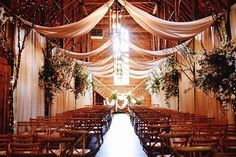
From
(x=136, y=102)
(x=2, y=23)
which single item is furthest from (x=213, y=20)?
(x=136, y=102)

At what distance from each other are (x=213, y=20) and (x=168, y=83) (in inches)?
302

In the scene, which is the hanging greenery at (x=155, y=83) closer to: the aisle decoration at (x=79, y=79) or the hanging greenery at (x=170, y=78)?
the hanging greenery at (x=170, y=78)

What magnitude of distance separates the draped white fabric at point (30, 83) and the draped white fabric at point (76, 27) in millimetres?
838

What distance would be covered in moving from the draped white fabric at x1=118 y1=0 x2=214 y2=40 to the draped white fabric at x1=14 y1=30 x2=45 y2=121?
3323 millimetres

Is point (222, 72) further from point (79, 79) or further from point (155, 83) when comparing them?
point (155, 83)

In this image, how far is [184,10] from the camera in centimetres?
1488

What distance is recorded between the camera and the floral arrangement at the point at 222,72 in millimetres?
6855

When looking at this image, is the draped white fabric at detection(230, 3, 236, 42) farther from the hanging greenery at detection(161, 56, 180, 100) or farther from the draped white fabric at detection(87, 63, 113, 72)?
the draped white fabric at detection(87, 63, 113, 72)

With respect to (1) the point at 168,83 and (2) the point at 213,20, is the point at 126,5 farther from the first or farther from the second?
(1) the point at 168,83

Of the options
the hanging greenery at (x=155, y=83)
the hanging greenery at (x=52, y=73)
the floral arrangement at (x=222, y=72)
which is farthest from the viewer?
the hanging greenery at (x=155, y=83)

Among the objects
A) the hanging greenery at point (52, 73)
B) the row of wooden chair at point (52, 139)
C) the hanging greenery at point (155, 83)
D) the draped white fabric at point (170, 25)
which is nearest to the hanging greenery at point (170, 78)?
the hanging greenery at point (155, 83)

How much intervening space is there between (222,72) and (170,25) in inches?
79.6

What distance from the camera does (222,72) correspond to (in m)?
7.07

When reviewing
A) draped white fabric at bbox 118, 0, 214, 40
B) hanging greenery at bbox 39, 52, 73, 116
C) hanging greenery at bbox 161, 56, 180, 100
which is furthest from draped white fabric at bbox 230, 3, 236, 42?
hanging greenery at bbox 161, 56, 180, 100
